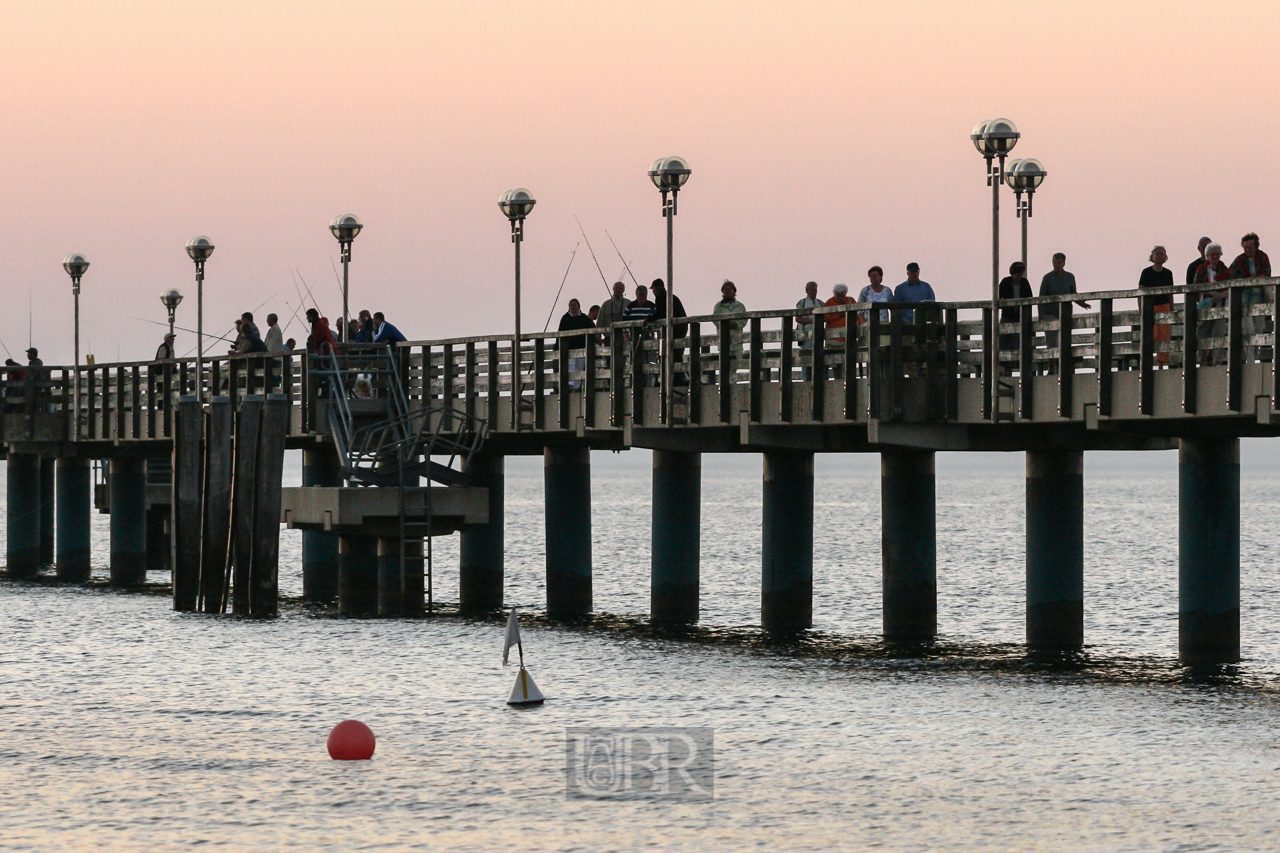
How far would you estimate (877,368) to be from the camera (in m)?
30.4

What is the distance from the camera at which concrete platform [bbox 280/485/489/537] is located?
1470 inches

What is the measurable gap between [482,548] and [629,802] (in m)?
21.4

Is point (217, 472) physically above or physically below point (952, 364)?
below

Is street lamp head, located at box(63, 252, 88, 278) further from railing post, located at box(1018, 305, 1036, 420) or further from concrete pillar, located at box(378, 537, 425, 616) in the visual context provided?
railing post, located at box(1018, 305, 1036, 420)

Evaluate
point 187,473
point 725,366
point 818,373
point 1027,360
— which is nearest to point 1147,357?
point 1027,360

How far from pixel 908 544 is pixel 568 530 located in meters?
7.89

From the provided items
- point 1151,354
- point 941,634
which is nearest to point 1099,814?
point 1151,354

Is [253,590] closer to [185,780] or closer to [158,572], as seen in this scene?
[185,780]

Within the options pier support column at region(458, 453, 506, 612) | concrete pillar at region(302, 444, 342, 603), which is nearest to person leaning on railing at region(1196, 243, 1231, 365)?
pier support column at region(458, 453, 506, 612)

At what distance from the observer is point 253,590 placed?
38.7 metres

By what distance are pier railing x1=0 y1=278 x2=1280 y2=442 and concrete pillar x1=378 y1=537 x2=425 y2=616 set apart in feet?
8.79

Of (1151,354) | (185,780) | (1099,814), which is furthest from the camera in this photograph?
(1151,354)

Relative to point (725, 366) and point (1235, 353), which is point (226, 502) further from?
point (1235, 353)

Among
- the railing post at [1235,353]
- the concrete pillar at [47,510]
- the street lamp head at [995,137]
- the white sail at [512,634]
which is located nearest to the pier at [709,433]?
the railing post at [1235,353]
